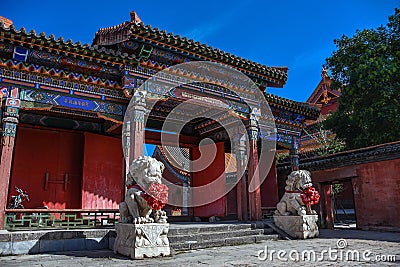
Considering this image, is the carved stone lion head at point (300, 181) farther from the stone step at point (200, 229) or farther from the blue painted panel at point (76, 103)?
the blue painted panel at point (76, 103)

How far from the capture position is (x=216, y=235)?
677 cm

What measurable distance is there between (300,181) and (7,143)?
6.53 meters

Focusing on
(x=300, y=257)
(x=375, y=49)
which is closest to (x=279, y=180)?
(x=375, y=49)

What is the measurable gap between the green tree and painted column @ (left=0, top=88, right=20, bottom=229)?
36.8ft

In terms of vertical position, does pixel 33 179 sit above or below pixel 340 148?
below

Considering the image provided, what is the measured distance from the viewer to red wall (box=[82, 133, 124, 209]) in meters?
9.31

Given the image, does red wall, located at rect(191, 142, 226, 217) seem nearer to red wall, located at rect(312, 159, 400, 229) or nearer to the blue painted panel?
red wall, located at rect(312, 159, 400, 229)

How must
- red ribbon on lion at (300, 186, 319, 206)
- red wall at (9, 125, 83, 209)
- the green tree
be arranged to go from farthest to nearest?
the green tree < red wall at (9, 125, 83, 209) < red ribbon on lion at (300, 186, 319, 206)

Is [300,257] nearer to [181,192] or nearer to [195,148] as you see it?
[195,148]

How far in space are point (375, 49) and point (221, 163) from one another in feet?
24.8

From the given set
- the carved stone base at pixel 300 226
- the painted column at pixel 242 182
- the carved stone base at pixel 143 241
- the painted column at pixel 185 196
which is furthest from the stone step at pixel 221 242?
the painted column at pixel 185 196

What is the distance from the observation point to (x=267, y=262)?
4.63 m

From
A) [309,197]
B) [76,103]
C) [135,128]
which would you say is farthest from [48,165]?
[309,197]

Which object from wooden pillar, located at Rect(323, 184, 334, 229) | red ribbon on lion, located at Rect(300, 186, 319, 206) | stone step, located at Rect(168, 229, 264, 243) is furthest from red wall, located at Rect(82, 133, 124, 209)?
wooden pillar, located at Rect(323, 184, 334, 229)
